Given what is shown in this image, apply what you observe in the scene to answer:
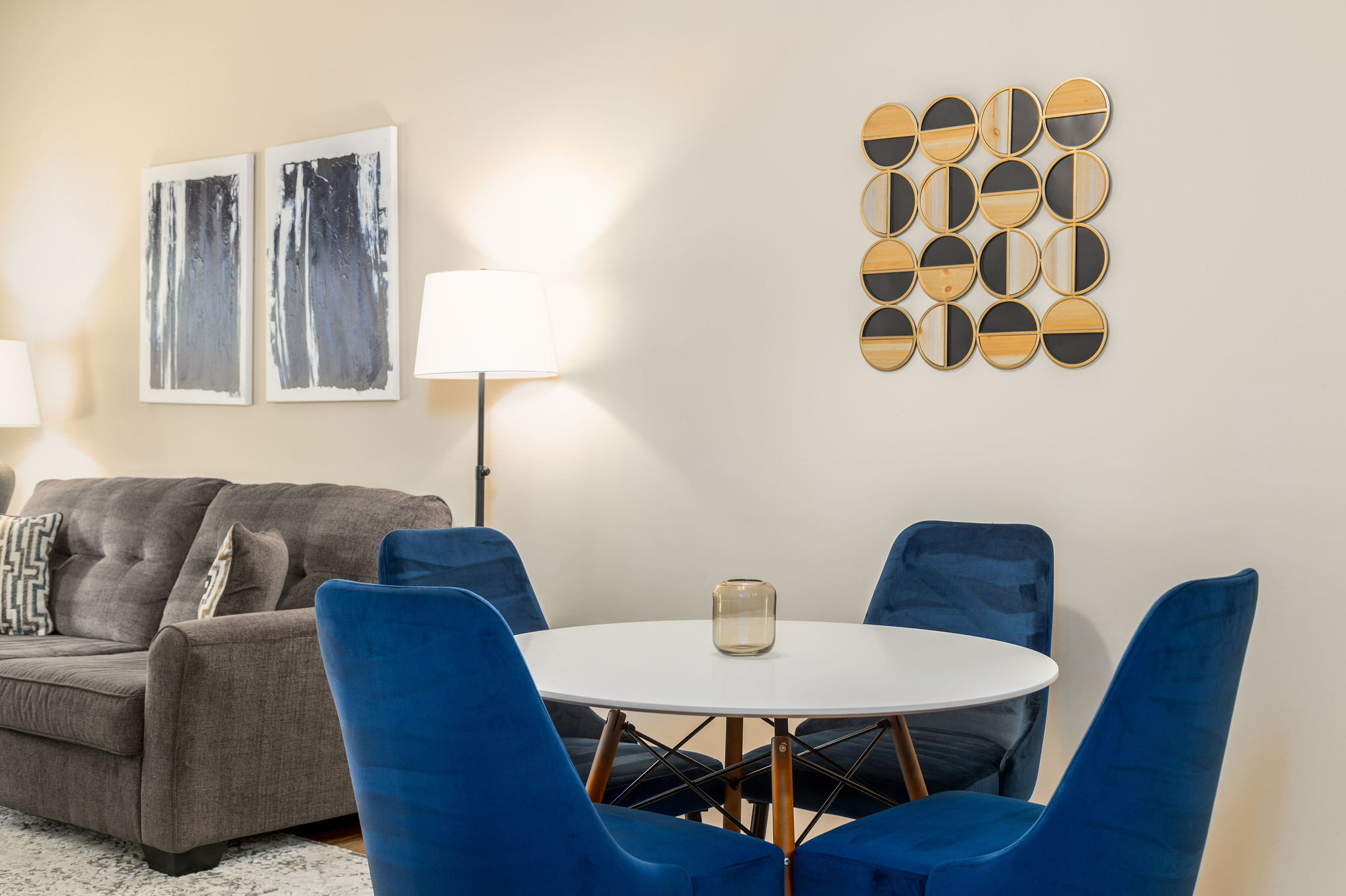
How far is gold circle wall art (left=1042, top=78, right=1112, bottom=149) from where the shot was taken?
8.46 ft

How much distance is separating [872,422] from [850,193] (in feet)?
1.89

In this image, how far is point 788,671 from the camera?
180 cm

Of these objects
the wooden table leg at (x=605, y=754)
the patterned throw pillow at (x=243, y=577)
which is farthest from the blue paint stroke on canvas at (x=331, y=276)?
the wooden table leg at (x=605, y=754)

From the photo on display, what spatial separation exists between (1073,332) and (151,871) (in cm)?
253

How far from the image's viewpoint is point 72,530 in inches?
156

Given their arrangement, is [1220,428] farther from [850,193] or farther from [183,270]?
[183,270]

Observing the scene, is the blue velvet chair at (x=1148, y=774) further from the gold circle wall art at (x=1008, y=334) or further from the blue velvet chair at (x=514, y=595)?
the gold circle wall art at (x=1008, y=334)

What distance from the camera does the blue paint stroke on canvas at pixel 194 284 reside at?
4.27 m

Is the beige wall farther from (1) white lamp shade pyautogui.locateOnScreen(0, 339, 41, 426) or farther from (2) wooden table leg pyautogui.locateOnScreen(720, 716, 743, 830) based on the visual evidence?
(2) wooden table leg pyautogui.locateOnScreen(720, 716, 743, 830)

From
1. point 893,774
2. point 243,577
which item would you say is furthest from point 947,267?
point 243,577

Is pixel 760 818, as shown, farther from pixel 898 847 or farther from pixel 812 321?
pixel 812 321

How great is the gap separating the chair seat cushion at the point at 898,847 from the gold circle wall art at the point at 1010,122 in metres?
1.54

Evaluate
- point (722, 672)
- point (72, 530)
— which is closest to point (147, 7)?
point (72, 530)

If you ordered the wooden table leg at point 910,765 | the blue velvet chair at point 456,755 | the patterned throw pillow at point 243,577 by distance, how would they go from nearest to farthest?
1. the blue velvet chair at point 456,755
2. the wooden table leg at point 910,765
3. the patterned throw pillow at point 243,577
